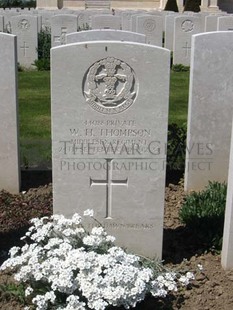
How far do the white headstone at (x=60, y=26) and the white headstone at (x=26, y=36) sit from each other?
0.45 metres

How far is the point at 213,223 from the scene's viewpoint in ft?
15.8

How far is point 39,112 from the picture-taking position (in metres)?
9.85

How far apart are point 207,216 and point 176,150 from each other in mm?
1867

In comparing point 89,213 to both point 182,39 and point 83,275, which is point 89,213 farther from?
point 182,39

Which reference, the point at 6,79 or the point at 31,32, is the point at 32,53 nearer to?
the point at 31,32

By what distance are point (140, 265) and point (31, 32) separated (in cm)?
1122

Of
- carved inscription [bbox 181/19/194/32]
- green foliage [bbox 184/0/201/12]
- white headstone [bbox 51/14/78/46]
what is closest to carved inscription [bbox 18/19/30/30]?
white headstone [bbox 51/14/78/46]

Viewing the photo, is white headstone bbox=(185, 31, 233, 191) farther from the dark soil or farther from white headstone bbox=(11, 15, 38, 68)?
white headstone bbox=(11, 15, 38, 68)

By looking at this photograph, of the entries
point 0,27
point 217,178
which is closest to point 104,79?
point 217,178

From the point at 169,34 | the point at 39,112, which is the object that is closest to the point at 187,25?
the point at 169,34

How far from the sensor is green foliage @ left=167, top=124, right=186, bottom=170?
6652 millimetres

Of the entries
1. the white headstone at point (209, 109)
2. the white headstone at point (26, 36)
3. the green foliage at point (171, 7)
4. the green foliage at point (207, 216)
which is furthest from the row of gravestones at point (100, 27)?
the green foliage at point (171, 7)

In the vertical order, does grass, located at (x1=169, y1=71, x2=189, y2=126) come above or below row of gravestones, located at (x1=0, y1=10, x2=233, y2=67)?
below

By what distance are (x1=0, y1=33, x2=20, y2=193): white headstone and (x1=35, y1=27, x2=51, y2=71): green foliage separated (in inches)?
341
